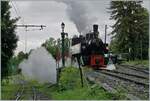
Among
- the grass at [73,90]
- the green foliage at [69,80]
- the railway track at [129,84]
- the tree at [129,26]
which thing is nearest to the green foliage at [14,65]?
the green foliage at [69,80]

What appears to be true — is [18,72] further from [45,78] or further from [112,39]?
[112,39]

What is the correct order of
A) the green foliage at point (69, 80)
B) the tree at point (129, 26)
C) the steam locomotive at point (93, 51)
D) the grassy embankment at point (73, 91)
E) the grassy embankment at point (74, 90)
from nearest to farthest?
the grassy embankment at point (73, 91)
the grassy embankment at point (74, 90)
the green foliage at point (69, 80)
the steam locomotive at point (93, 51)
the tree at point (129, 26)

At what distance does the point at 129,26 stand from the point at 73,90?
Result: 5910cm

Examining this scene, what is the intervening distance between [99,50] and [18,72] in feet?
46.4

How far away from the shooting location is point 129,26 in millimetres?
83000

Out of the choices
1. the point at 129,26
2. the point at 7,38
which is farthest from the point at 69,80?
the point at 129,26

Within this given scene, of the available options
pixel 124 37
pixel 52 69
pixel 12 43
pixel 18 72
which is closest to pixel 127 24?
pixel 124 37

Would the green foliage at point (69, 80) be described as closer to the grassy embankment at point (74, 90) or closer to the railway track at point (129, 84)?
the grassy embankment at point (74, 90)

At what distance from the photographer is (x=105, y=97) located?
18.8m

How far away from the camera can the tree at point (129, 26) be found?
7900 centimetres

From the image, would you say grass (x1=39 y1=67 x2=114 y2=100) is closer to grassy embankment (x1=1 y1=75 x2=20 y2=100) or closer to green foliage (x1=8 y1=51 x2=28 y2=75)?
grassy embankment (x1=1 y1=75 x2=20 y2=100)

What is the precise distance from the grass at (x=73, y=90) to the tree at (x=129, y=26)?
48.7 meters

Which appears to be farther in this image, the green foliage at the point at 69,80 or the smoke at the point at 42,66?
the smoke at the point at 42,66

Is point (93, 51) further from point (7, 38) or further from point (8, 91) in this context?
point (8, 91)
